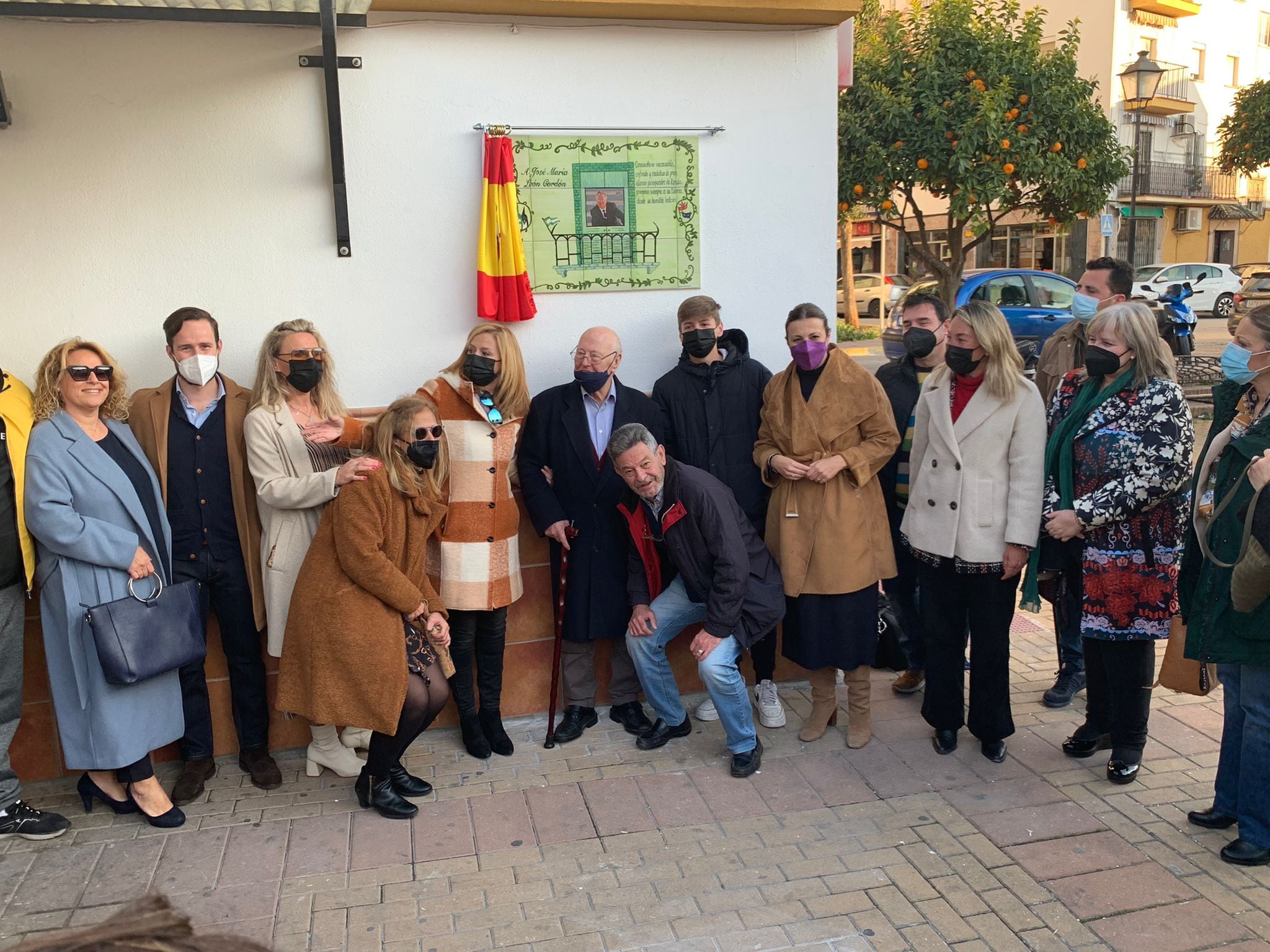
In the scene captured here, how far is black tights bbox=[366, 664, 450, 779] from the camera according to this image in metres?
4.12

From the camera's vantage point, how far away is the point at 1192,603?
3951 millimetres

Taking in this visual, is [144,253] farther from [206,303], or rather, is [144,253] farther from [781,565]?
[781,565]

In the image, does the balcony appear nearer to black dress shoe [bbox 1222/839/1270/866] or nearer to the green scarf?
the green scarf

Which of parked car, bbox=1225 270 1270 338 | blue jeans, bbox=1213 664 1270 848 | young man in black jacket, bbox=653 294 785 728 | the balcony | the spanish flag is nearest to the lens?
blue jeans, bbox=1213 664 1270 848

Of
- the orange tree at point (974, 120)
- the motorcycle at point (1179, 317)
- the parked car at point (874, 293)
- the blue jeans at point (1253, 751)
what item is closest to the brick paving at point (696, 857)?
the blue jeans at point (1253, 751)

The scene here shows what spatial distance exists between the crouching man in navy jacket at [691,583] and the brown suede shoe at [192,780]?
6.20 ft

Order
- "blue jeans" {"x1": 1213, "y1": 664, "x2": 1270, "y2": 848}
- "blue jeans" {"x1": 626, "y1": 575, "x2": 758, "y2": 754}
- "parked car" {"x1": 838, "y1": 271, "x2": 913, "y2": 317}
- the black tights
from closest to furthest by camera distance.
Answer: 1. "blue jeans" {"x1": 1213, "y1": 664, "x2": 1270, "y2": 848}
2. the black tights
3. "blue jeans" {"x1": 626, "y1": 575, "x2": 758, "y2": 754}
4. "parked car" {"x1": 838, "y1": 271, "x2": 913, "y2": 317}

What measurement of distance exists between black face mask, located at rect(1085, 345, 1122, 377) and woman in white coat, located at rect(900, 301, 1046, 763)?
0.25 metres

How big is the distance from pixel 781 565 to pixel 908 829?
1238 mm

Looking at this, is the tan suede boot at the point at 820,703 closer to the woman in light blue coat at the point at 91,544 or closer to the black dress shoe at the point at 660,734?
the black dress shoe at the point at 660,734

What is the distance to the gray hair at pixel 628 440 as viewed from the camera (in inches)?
167

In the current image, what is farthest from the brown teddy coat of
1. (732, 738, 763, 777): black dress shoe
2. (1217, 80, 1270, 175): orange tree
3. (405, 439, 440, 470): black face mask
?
(1217, 80, 1270, 175): orange tree

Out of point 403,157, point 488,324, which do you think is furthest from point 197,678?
point 403,157

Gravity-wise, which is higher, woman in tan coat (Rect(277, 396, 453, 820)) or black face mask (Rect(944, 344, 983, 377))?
black face mask (Rect(944, 344, 983, 377))
